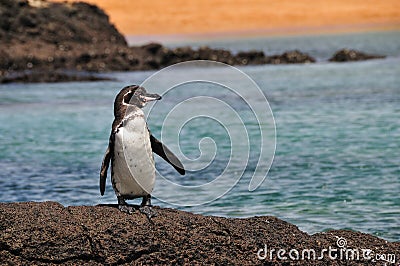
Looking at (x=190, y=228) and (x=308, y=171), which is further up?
(x=190, y=228)

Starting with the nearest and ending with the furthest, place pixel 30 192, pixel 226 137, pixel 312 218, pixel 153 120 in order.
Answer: pixel 312 218 < pixel 30 192 < pixel 226 137 < pixel 153 120

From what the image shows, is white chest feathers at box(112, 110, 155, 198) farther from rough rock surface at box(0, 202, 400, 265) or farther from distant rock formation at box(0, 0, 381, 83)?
distant rock formation at box(0, 0, 381, 83)

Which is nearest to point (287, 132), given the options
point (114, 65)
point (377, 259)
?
point (377, 259)

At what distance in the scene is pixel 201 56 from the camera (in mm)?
58062

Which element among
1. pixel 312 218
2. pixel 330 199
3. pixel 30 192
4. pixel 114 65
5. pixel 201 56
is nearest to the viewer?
pixel 312 218

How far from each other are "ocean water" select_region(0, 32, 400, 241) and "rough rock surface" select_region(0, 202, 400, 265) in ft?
10.5

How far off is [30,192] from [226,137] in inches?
315

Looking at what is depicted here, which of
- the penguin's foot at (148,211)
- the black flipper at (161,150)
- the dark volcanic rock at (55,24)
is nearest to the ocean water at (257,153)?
the black flipper at (161,150)

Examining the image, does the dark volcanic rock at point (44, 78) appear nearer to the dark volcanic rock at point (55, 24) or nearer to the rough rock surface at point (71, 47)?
the rough rock surface at point (71, 47)

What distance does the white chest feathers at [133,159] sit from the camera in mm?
6328

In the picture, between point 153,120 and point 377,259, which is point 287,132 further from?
point 377,259

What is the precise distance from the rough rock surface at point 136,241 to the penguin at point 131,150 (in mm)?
292

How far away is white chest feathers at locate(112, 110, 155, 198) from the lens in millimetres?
6328

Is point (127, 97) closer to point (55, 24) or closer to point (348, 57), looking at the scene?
point (348, 57)
